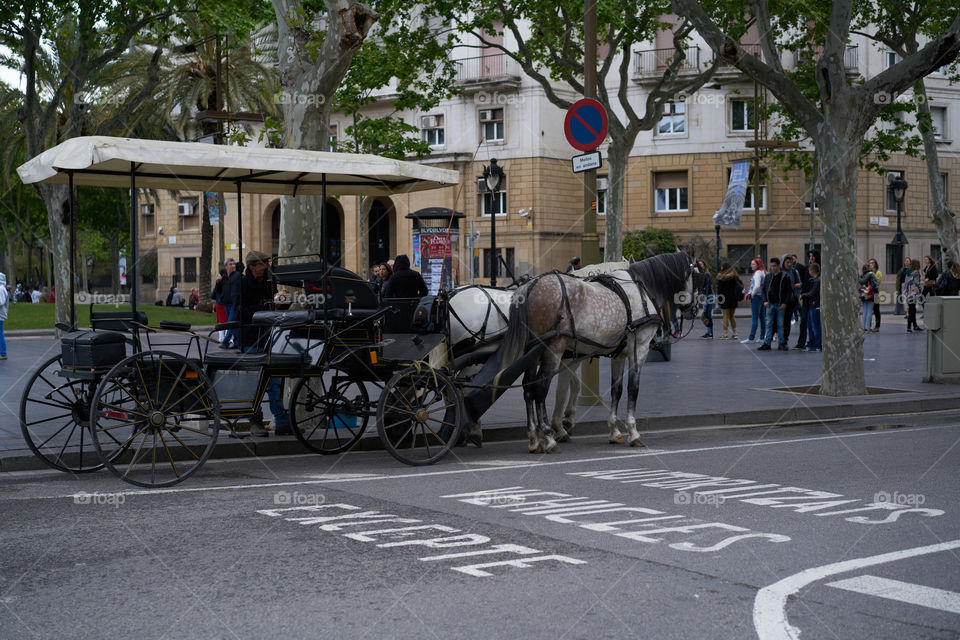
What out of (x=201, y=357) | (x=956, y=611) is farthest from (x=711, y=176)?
(x=956, y=611)

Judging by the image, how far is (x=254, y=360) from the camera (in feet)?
30.5

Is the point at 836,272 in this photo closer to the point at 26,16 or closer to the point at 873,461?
the point at 873,461

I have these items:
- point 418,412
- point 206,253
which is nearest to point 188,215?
point 206,253

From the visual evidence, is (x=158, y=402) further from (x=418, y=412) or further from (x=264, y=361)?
(x=418, y=412)

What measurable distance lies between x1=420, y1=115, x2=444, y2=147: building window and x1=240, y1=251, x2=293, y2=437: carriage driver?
39.6 metres

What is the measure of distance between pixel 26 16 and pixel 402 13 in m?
9.46

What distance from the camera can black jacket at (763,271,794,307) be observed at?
2252 cm

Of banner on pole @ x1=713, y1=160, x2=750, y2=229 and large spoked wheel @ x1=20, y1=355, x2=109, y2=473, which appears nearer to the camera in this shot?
large spoked wheel @ x1=20, y1=355, x2=109, y2=473

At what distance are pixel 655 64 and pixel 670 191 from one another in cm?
553

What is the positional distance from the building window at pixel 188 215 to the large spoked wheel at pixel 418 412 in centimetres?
5264

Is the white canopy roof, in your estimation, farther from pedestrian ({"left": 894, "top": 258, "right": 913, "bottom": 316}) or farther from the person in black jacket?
pedestrian ({"left": 894, "top": 258, "right": 913, "bottom": 316})

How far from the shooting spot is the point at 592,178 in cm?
1405

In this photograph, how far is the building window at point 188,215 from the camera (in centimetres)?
6041

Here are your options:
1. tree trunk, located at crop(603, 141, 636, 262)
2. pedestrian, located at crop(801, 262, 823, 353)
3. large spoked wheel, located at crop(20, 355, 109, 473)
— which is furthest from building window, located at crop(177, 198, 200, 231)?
large spoked wheel, located at crop(20, 355, 109, 473)
